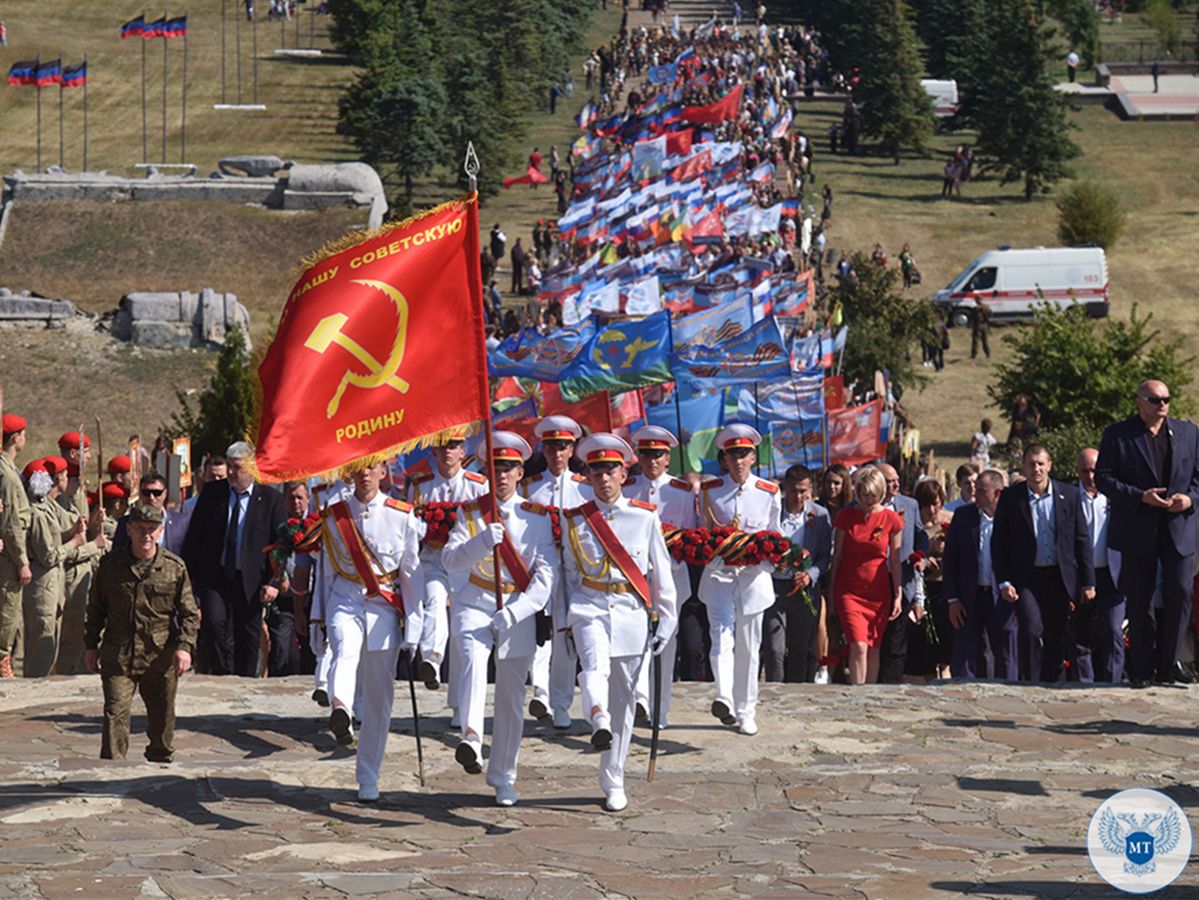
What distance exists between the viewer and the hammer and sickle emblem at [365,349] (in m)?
12.6

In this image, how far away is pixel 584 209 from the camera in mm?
44719

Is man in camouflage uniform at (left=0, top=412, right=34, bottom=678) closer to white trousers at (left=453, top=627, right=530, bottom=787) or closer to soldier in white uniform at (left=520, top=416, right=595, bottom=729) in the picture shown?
soldier in white uniform at (left=520, top=416, right=595, bottom=729)

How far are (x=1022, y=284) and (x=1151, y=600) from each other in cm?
3809

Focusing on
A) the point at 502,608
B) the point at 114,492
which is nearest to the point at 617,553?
the point at 502,608

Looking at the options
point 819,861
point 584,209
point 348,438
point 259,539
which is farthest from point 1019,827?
point 584,209

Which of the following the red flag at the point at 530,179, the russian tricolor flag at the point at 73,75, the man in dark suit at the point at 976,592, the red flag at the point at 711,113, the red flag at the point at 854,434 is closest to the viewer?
the man in dark suit at the point at 976,592

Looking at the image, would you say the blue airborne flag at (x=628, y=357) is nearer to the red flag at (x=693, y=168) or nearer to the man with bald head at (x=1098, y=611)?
the man with bald head at (x=1098, y=611)

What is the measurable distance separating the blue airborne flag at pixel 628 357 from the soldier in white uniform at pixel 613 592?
1214cm

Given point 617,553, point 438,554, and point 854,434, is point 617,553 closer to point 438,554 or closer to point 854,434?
point 438,554

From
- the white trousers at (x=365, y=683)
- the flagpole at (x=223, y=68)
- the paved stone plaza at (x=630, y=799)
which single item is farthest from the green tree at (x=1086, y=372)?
the flagpole at (x=223, y=68)

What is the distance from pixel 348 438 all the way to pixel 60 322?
37.7m

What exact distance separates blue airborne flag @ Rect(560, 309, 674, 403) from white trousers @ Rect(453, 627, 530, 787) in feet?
40.8

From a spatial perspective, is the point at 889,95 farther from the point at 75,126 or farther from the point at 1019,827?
the point at 1019,827

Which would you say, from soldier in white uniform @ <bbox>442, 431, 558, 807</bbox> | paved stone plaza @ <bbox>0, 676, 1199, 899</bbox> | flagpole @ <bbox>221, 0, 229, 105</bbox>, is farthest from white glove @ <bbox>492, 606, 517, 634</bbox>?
flagpole @ <bbox>221, 0, 229, 105</bbox>
